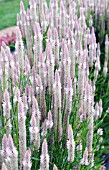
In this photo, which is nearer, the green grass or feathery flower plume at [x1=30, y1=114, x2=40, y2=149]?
feathery flower plume at [x1=30, y1=114, x2=40, y2=149]

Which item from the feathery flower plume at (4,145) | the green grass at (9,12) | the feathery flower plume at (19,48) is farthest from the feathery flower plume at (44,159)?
the green grass at (9,12)

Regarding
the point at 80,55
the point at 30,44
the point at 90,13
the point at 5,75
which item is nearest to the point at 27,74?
the point at 5,75

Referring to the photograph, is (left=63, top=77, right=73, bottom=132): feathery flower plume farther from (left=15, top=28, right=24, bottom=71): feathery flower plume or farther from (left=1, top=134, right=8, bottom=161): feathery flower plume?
(left=1, top=134, right=8, bottom=161): feathery flower plume

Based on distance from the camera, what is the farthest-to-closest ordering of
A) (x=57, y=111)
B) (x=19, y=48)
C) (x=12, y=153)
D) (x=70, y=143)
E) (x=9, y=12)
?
(x=9, y=12), (x=19, y=48), (x=57, y=111), (x=70, y=143), (x=12, y=153)

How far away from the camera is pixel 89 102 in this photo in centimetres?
289

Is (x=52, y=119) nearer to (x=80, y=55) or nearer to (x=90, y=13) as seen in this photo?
(x=80, y=55)

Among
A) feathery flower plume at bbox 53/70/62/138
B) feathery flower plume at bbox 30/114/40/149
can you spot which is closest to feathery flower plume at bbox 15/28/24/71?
feathery flower plume at bbox 53/70/62/138

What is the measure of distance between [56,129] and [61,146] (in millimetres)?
190

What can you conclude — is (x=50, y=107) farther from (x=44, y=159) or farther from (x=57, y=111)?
(x=44, y=159)

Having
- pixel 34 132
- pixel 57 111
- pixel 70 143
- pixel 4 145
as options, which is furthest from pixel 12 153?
pixel 57 111

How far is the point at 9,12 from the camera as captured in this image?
11.5m

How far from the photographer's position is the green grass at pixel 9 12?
10102 millimetres

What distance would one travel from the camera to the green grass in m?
10.1

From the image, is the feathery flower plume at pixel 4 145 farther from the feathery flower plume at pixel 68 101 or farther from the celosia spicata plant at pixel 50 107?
the feathery flower plume at pixel 68 101
